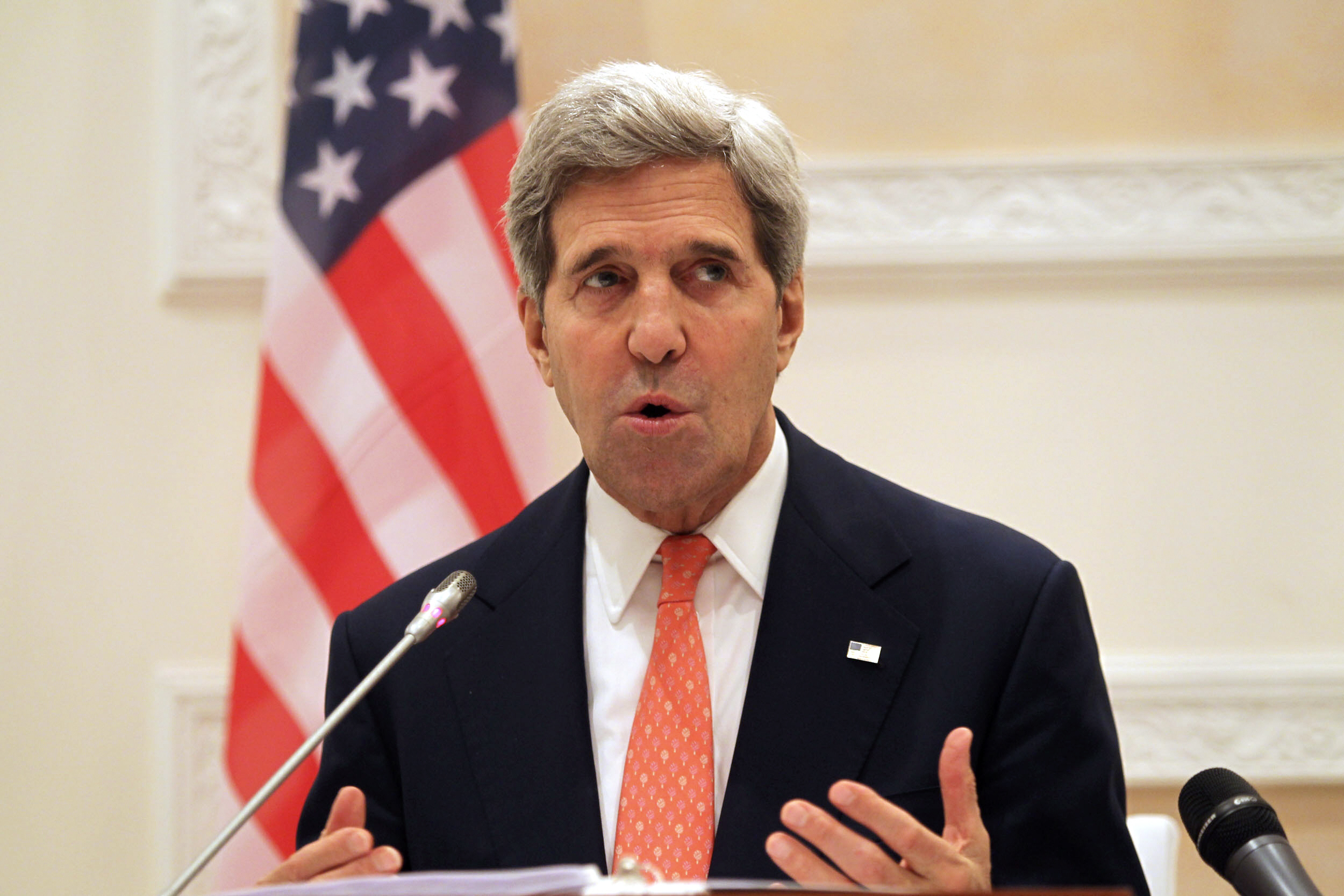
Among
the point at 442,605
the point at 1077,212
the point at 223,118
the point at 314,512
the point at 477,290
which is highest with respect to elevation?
the point at 223,118

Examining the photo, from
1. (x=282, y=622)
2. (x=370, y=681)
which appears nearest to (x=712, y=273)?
(x=370, y=681)

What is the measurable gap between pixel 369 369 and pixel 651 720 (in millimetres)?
1149

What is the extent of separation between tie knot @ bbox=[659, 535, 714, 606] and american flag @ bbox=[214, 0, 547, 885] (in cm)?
81

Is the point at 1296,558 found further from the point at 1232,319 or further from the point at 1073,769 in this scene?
the point at 1073,769

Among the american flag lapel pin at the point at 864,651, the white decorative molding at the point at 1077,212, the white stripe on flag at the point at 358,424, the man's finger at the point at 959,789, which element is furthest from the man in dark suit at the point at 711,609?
the white decorative molding at the point at 1077,212

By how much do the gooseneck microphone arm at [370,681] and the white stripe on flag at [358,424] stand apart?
1.11 m

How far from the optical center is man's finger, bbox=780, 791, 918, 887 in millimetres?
1161

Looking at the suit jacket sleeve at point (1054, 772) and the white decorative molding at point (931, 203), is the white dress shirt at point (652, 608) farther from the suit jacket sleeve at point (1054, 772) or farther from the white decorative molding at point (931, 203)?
the white decorative molding at point (931, 203)

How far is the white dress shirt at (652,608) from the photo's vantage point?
169 centimetres

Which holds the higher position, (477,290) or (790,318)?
(477,290)

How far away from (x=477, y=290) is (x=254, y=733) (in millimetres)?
983

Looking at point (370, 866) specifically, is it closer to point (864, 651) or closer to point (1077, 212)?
point (864, 651)

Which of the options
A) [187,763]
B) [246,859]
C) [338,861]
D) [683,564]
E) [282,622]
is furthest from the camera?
[187,763]

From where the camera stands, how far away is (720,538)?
177cm
